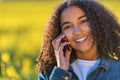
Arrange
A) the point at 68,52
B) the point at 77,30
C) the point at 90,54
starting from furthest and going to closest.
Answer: the point at 68,52
the point at 90,54
the point at 77,30

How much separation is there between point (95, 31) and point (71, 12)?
26 centimetres

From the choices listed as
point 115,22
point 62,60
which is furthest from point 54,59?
point 115,22

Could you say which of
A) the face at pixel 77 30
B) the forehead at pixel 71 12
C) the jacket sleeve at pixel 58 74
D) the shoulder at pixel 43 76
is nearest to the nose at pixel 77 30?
the face at pixel 77 30

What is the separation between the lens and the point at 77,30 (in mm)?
6789

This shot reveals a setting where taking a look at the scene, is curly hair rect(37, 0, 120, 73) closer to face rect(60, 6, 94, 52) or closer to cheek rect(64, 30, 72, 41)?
face rect(60, 6, 94, 52)

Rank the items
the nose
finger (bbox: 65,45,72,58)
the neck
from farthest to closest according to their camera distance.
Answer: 1. finger (bbox: 65,45,72,58)
2. the neck
3. the nose

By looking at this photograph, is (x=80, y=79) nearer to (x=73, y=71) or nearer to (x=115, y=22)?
(x=73, y=71)

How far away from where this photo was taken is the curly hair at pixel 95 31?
6.94 meters

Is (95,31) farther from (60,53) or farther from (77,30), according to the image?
(60,53)

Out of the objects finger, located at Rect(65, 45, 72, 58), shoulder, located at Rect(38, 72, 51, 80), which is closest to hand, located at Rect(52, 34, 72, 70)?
finger, located at Rect(65, 45, 72, 58)

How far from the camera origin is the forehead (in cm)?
685

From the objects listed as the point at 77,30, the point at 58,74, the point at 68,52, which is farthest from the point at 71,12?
the point at 58,74

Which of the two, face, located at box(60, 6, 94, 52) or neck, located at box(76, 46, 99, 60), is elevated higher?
face, located at box(60, 6, 94, 52)

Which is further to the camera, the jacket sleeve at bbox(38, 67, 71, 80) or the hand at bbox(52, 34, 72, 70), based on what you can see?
the hand at bbox(52, 34, 72, 70)
